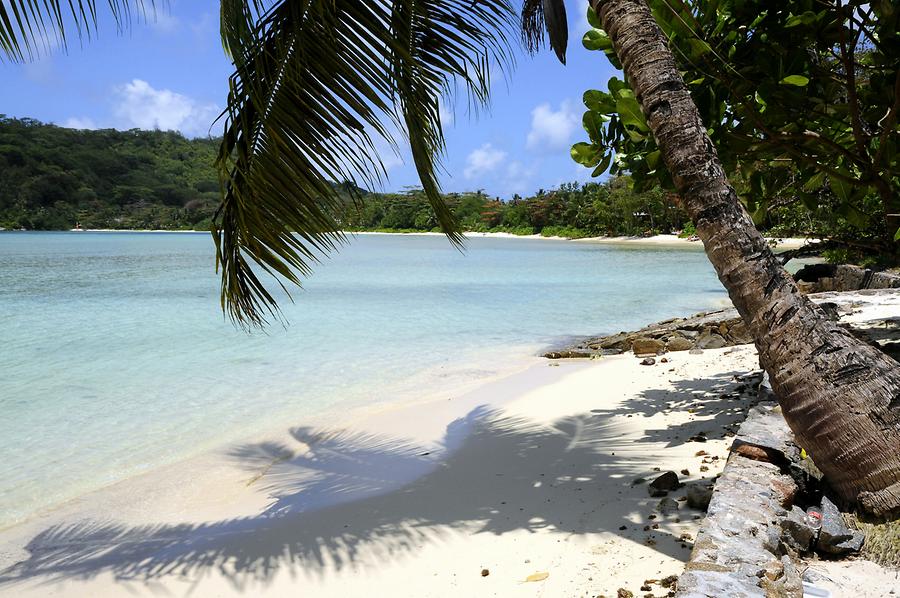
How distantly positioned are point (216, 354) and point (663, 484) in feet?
27.9

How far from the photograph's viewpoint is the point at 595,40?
3977 millimetres

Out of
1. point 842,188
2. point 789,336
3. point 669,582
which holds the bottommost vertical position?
point 669,582

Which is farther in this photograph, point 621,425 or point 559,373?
point 559,373

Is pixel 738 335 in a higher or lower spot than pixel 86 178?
lower

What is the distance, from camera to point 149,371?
9.51 m

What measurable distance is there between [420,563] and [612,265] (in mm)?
27915

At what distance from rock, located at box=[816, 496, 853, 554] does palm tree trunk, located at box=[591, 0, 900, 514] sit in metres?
0.13

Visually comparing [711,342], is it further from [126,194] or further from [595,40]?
[126,194]

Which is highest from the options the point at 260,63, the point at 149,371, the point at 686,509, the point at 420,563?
the point at 260,63

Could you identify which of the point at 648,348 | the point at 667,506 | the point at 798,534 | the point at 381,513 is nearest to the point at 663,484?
the point at 667,506

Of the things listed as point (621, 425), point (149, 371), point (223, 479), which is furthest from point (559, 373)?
point (149, 371)

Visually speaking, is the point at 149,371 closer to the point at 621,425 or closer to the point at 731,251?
the point at 621,425

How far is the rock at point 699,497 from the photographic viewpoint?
3172mm

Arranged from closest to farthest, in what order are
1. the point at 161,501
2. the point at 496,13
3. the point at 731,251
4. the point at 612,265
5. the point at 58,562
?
1. the point at 731,251
2. the point at 58,562
3. the point at 496,13
4. the point at 161,501
5. the point at 612,265
